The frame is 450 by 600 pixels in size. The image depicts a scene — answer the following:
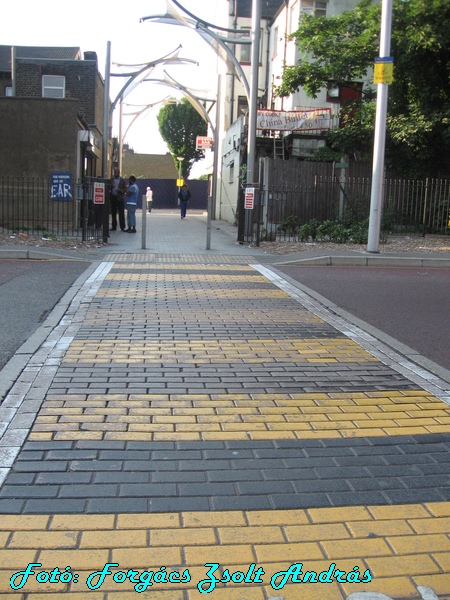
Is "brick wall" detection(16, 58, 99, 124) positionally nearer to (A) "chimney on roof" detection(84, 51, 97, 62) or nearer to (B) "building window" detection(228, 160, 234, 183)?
(B) "building window" detection(228, 160, 234, 183)

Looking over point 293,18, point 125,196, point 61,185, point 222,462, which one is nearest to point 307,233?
point 125,196

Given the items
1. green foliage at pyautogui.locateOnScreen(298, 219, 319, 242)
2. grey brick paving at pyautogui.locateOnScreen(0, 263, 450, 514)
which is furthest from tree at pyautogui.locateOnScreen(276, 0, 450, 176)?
grey brick paving at pyautogui.locateOnScreen(0, 263, 450, 514)

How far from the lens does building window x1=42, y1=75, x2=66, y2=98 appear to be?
3300 centimetres

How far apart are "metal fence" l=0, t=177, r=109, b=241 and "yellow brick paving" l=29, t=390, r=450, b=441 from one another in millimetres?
13306

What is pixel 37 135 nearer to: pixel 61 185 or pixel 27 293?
pixel 61 185

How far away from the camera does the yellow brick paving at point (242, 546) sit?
107 inches

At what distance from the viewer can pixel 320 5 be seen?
95.7ft

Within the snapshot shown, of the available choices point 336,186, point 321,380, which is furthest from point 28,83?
point 321,380

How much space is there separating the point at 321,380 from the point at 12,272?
306 inches

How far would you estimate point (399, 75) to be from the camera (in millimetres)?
22219

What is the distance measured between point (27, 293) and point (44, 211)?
1237cm

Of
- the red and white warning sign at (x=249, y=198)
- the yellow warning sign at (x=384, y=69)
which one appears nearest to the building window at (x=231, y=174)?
the red and white warning sign at (x=249, y=198)

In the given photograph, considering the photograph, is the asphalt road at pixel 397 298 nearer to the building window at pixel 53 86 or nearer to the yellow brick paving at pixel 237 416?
the yellow brick paving at pixel 237 416

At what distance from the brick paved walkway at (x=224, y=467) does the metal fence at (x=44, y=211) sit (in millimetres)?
11952
